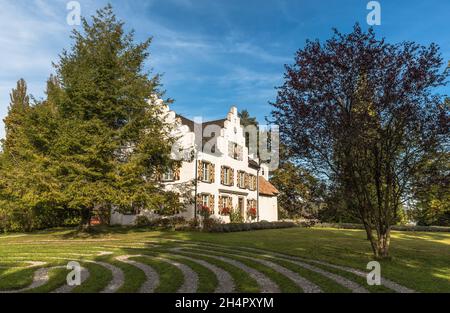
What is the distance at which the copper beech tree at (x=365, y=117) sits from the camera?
1227cm

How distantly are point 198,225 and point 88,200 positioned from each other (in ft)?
34.2

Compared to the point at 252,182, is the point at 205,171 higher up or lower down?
higher up

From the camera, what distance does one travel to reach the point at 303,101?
13.4m

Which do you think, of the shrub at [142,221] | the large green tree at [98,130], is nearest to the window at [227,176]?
the shrub at [142,221]

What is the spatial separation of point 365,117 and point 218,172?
22.7 m

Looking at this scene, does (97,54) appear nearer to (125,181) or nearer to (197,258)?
(125,181)

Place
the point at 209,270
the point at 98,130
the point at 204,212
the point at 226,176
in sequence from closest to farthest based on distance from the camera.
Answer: the point at 209,270 → the point at 98,130 → the point at 204,212 → the point at 226,176

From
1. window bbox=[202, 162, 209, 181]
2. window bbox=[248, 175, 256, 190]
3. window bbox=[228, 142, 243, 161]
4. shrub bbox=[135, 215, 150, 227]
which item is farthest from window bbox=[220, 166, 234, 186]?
shrub bbox=[135, 215, 150, 227]

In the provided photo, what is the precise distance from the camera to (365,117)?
12.3 meters

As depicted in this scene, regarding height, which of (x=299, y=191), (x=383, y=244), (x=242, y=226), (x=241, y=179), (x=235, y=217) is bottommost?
(x=242, y=226)

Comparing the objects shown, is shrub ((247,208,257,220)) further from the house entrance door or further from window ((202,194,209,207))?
window ((202,194,209,207))

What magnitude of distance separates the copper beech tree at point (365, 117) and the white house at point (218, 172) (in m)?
15.4

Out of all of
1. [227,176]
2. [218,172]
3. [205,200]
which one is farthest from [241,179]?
[205,200]

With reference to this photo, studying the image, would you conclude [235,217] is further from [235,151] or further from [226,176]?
[235,151]
